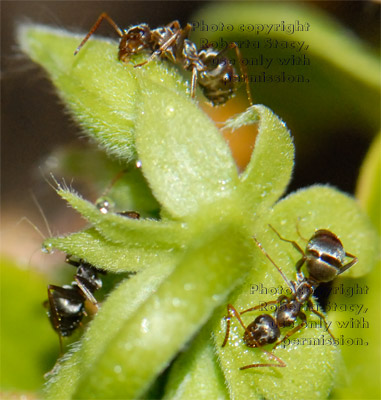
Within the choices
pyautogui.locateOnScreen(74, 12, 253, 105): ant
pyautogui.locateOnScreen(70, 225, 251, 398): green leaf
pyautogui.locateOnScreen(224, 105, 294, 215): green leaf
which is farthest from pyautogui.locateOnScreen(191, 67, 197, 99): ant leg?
pyautogui.locateOnScreen(70, 225, 251, 398): green leaf

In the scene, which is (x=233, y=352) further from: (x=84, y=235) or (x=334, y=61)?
(x=334, y=61)

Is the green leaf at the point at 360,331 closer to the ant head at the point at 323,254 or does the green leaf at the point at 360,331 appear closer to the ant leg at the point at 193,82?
the ant head at the point at 323,254

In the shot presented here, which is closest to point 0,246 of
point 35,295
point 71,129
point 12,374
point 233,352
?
point 35,295

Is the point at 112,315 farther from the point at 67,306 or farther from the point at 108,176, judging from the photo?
the point at 108,176

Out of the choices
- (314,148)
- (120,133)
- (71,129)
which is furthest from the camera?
(71,129)

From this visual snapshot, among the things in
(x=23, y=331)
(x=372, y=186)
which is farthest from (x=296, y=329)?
(x=23, y=331)

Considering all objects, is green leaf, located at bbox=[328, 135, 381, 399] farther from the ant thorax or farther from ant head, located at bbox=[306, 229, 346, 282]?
the ant thorax
